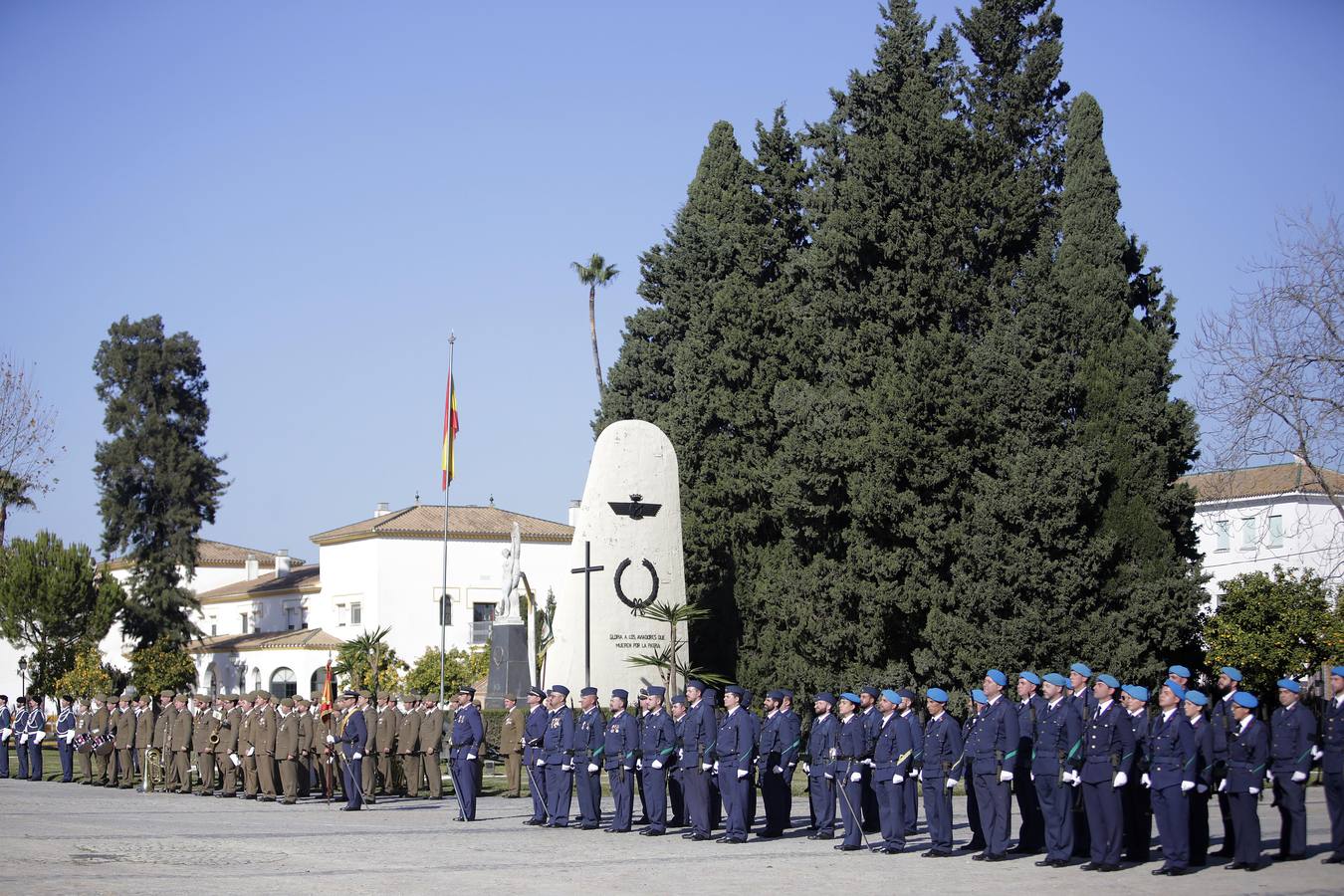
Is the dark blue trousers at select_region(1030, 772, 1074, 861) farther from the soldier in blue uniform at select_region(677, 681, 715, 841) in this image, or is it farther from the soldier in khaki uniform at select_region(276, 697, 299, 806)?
the soldier in khaki uniform at select_region(276, 697, 299, 806)

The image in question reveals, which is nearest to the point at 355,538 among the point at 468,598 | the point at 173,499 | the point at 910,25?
the point at 468,598

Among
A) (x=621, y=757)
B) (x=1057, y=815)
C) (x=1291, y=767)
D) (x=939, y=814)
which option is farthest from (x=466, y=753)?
(x=1291, y=767)

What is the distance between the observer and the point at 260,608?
2955 inches

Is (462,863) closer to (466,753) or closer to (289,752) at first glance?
(466,753)

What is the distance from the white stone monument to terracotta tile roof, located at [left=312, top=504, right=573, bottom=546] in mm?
38261

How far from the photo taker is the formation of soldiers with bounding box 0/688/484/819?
20.6 m

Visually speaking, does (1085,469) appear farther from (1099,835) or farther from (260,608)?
(260,608)

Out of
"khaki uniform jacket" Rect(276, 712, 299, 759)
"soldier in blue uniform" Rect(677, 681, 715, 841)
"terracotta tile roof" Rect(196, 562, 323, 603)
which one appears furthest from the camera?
"terracotta tile roof" Rect(196, 562, 323, 603)

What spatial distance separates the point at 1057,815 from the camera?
44.8 ft

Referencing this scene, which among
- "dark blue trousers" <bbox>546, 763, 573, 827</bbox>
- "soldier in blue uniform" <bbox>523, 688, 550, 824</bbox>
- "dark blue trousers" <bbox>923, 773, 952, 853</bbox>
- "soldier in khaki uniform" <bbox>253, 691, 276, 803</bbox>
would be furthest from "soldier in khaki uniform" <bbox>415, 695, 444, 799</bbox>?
"dark blue trousers" <bbox>923, 773, 952, 853</bbox>

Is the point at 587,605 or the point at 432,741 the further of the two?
the point at 587,605

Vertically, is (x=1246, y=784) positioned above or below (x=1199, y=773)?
below

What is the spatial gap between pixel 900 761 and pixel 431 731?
9556mm

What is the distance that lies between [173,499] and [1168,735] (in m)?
52.8
